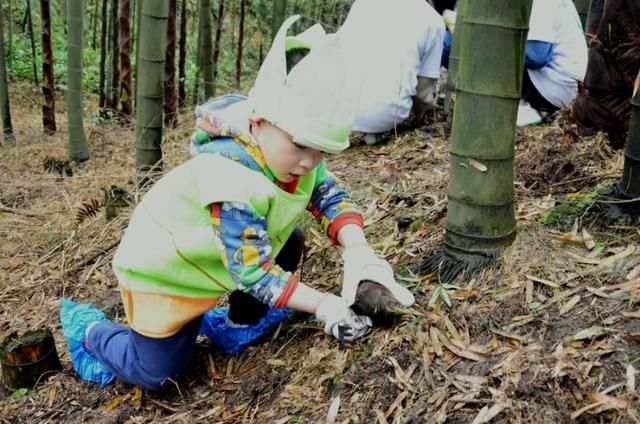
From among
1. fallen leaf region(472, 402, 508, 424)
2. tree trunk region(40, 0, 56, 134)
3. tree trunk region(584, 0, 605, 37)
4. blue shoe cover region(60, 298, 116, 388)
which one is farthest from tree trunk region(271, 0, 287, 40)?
fallen leaf region(472, 402, 508, 424)

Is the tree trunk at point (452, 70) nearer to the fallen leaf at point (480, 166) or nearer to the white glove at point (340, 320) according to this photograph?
the fallen leaf at point (480, 166)

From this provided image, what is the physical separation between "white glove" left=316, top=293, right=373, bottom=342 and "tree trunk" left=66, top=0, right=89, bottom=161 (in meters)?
5.44

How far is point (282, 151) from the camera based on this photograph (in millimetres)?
1990

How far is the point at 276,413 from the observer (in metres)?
1.96

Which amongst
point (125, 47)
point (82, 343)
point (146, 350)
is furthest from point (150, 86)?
point (125, 47)

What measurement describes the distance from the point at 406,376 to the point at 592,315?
54 cm

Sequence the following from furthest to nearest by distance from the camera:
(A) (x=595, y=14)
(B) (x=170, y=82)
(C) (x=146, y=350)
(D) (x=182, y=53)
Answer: (D) (x=182, y=53), (B) (x=170, y=82), (A) (x=595, y=14), (C) (x=146, y=350)

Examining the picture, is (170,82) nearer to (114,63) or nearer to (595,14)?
(114,63)

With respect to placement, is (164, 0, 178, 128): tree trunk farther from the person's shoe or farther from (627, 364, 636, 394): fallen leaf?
(627, 364, 636, 394): fallen leaf

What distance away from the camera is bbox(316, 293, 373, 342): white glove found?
2004 mm

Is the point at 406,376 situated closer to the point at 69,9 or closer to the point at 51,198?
the point at 51,198

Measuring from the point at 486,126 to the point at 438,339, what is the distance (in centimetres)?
68

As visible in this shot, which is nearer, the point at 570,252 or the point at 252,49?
the point at 570,252

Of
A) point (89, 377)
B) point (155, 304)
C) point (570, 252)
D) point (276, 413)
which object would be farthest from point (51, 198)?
point (570, 252)
